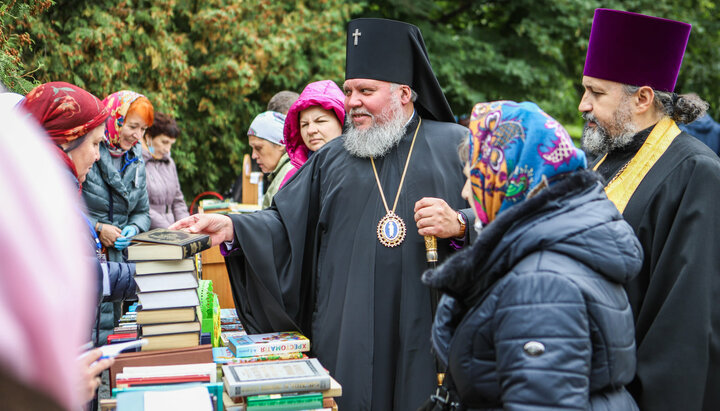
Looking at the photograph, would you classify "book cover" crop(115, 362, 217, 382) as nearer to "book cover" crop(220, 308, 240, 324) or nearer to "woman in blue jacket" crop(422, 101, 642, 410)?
"woman in blue jacket" crop(422, 101, 642, 410)

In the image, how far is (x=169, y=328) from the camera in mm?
2494

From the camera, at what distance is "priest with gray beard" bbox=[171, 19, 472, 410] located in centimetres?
321

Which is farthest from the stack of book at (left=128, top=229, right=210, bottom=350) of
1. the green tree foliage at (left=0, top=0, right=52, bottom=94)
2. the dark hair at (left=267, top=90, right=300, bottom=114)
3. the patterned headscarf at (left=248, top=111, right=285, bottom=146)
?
the dark hair at (left=267, top=90, right=300, bottom=114)

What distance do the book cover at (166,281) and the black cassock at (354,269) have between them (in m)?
0.75

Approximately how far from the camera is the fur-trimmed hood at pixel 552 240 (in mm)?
1702

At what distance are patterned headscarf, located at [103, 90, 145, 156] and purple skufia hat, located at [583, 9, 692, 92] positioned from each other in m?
3.81

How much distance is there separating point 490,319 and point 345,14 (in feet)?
30.3

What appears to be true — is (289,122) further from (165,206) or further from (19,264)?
(19,264)

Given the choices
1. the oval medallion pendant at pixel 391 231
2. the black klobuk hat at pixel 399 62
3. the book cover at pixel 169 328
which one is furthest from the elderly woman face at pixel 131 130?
the book cover at pixel 169 328

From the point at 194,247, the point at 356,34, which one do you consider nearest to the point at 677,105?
the point at 356,34

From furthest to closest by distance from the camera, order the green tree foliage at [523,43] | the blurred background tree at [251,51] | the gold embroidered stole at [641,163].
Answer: the green tree foliage at [523,43] < the blurred background tree at [251,51] < the gold embroidered stole at [641,163]

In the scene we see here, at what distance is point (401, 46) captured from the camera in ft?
12.1

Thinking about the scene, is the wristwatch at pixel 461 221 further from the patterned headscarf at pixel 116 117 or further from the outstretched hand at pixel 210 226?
the patterned headscarf at pixel 116 117

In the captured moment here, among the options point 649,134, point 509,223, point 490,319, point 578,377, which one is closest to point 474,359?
point 490,319
